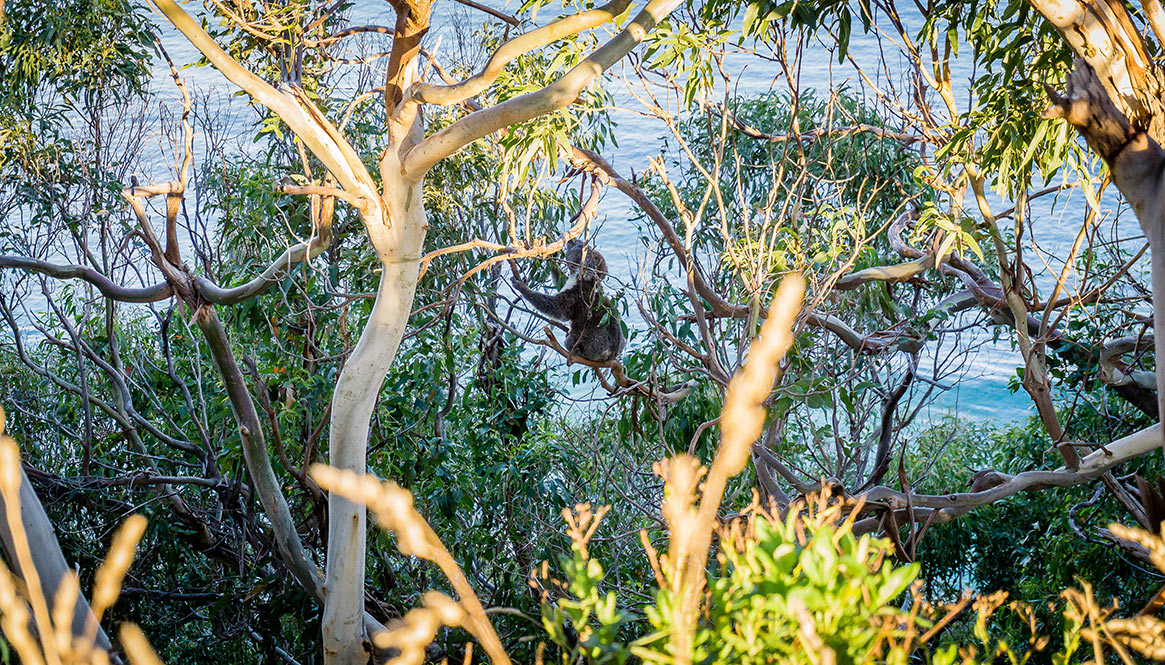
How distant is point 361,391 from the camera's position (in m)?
2.38

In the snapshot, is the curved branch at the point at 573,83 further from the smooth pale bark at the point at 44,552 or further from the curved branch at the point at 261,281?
the smooth pale bark at the point at 44,552

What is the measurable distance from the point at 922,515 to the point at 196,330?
122 inches

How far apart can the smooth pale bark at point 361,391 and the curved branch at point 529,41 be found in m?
0.38

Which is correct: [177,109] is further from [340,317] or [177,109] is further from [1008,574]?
[1008,574]

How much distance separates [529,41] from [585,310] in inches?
50.0

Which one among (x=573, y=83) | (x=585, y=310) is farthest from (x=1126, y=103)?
(x=585, y=310)

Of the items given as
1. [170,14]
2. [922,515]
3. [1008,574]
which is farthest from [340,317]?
[1008,574]

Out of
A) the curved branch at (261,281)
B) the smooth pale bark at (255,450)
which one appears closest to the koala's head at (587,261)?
the curved branch at (261,281)

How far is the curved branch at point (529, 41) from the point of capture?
6.01 feet

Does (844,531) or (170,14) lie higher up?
(170,14)

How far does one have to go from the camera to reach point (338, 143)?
2.17 m

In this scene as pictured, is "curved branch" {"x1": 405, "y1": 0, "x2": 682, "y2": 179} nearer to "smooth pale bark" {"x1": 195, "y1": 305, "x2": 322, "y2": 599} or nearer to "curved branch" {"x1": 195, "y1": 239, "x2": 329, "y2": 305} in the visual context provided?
"curved branch" {"x1": 195, "y1": 239, "x2": 329, "y2": 305}

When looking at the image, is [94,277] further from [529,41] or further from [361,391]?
[529,41]

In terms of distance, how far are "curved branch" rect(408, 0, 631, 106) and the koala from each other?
106 cm
